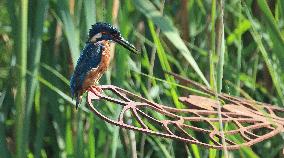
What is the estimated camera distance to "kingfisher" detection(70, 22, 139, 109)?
76cm

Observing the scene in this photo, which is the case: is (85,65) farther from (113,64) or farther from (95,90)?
(113,64)

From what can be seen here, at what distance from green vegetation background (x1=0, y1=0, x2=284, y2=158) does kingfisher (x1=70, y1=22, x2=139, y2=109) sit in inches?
5.6

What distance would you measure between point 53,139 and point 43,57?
0.24 meters

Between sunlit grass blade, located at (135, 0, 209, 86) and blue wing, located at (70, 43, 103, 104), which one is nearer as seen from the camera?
blue wing, located at (70, 43, 103, 104)

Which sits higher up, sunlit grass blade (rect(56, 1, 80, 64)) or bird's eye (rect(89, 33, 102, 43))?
sunlit grass blade (rect(56, 1, 80, 64))

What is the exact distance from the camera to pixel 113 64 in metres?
1.48

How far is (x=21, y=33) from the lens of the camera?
1.06m

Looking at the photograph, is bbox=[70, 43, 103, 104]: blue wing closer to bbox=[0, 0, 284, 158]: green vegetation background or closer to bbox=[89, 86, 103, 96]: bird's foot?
bbox=[89, 86, 103, 96]: bird's foot

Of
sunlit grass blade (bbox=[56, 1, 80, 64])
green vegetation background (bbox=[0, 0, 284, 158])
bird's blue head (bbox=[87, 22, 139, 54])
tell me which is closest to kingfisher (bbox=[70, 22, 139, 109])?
bird's blue head (bbox=[87, 22, 139, 54])

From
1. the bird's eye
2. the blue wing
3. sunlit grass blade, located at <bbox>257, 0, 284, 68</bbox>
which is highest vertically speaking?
sunlit grass blade, located at <bbox>257, 0, 284, 68</bbox>

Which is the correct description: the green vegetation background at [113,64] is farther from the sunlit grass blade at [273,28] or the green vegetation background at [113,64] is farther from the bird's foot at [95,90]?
the bird's foot at [95,90]

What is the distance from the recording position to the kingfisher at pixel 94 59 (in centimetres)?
76

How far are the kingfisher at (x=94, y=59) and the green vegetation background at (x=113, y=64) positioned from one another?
0.14 metres

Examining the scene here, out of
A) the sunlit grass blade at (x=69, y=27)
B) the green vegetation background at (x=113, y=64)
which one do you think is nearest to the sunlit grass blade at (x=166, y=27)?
the green vegetation background at (x=113, y=64)
